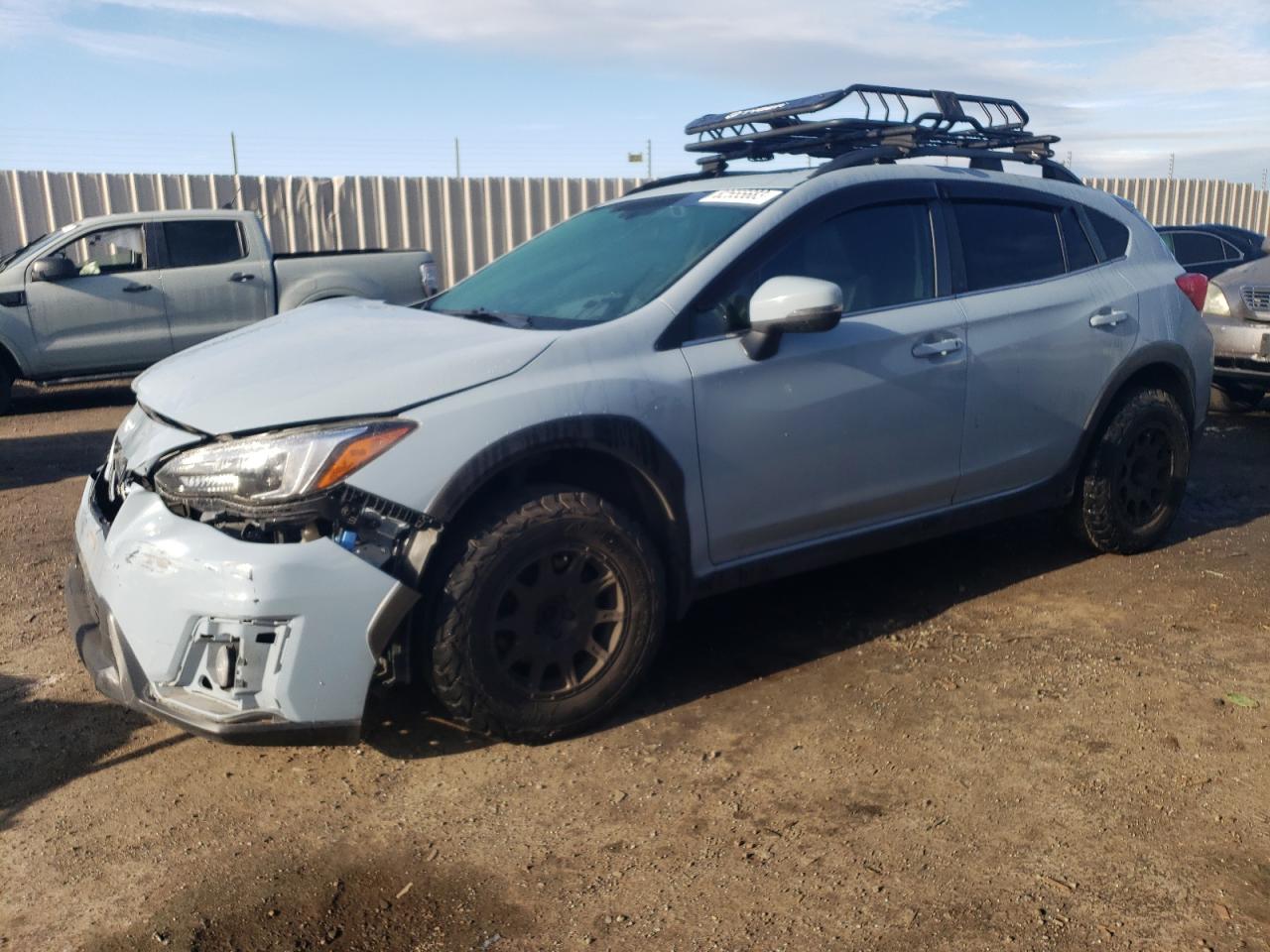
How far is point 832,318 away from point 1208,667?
6.16 ft

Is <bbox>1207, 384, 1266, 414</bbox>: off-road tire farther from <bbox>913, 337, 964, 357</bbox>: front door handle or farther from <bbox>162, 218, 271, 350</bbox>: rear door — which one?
<bbox>162, 218, 271, 350</bbox>: rear door

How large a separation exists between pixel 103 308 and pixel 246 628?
8.34 m

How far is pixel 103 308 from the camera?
10086 millimetres

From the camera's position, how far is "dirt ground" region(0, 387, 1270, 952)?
2578mm

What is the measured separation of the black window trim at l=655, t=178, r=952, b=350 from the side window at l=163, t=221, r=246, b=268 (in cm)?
796

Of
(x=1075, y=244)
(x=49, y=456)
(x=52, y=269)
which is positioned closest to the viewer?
(x=1075, y=244)

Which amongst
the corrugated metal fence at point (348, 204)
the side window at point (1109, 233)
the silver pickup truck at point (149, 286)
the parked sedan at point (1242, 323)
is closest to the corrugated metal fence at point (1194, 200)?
the corrugated metal fence at point (348, 204)

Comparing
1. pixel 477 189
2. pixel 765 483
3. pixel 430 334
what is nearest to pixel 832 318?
pixel 765 483

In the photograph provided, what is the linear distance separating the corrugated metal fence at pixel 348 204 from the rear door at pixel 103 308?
338 cm

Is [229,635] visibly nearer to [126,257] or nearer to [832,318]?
[832,318]

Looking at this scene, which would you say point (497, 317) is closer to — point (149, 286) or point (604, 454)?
point (604, 454)

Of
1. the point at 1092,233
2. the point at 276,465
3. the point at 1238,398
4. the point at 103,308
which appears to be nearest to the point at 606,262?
the point at 276,465

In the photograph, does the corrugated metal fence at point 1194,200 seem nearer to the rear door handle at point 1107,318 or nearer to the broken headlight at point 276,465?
the rear door handle at point 1107,318

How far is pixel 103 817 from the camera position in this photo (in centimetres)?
305
